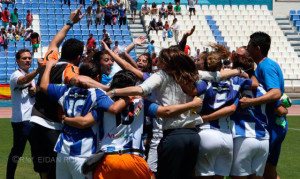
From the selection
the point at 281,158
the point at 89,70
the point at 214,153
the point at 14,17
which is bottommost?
the point at 281,158

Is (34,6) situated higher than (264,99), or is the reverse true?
(34,6)

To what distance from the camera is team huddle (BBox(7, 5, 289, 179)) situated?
16.3ft

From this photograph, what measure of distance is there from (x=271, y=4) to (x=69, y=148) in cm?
3639

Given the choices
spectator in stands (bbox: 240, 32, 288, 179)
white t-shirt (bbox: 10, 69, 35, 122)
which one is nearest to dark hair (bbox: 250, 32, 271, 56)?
spectator in stands (bbox: 240, 32, 288, 179)

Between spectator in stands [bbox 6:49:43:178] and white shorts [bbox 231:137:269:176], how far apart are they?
3.20 metres

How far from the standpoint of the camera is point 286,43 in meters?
35.5

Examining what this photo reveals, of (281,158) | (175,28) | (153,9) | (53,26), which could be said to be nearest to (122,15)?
(153,9)

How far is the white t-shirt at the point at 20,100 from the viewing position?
7.66m

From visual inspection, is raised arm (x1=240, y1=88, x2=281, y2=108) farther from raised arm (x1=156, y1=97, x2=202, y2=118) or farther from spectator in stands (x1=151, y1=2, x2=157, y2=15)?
spectator in stands (x1=151, y1=2, x2=157, y2=15)

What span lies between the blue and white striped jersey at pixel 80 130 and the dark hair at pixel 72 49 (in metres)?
0.90

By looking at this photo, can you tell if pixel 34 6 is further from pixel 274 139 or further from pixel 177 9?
pixel 274 139

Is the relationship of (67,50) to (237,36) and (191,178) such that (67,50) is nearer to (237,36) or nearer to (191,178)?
(191,178)

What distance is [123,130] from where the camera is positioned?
4.95 meters

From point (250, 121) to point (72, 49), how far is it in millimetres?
2159
